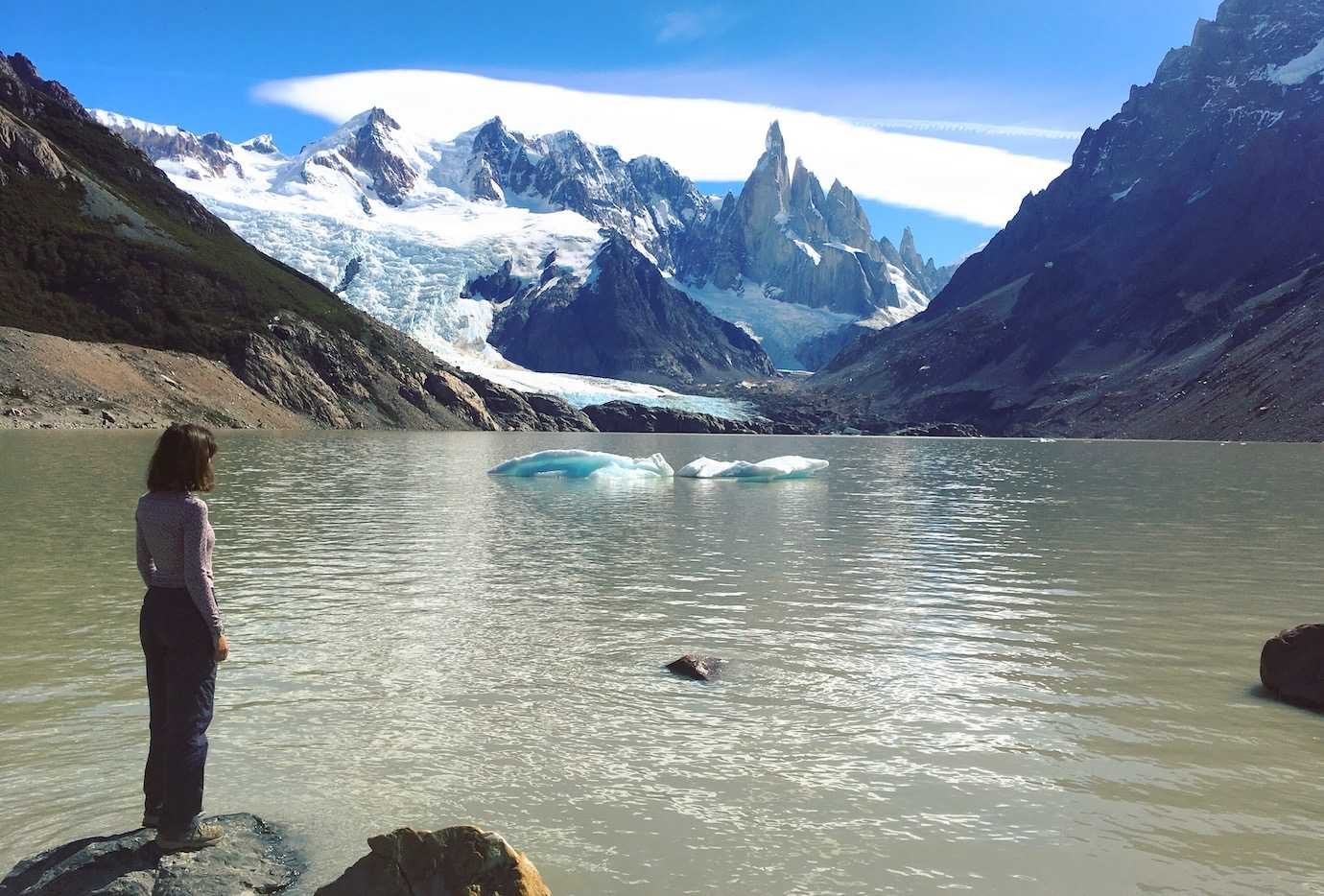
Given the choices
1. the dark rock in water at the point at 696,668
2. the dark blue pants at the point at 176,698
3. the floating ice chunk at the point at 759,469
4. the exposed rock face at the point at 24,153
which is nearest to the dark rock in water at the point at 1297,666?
the dark rock in water at the point at 696,668

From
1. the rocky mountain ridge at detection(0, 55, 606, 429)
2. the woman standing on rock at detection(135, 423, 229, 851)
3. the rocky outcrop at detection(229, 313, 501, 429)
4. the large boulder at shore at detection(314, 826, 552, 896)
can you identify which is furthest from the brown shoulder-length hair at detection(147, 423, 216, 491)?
the rocky outcrop at detection(229, 313, 501, 429)

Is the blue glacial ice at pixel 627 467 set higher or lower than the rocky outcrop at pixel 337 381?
lower

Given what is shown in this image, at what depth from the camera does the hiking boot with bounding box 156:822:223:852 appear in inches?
328

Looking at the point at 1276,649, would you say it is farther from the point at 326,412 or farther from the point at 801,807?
the point at 326,412

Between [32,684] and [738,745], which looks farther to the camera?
[32,684]

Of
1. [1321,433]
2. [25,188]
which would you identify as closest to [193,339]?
[25,188]

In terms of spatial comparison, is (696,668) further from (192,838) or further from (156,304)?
(156,304)

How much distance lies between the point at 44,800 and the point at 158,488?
3.60 meters

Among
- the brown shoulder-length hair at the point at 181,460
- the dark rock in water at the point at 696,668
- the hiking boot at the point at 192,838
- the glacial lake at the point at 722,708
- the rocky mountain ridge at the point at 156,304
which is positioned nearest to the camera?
the hiking boot at the point at 192,838

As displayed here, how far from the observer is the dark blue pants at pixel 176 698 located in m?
8.58

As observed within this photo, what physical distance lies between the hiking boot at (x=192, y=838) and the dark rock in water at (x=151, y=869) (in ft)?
0.24

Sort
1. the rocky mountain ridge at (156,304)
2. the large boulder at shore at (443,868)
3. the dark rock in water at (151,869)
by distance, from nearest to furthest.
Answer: the large boulder at shore at (443,868) → the dark rock in water at (151,869) → the rocky mountain ridge at (156,304)

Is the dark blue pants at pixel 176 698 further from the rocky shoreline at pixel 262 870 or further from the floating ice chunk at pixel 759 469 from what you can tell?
the floating ice chunk at pixel 759 469

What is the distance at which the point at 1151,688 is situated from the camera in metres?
14.3
